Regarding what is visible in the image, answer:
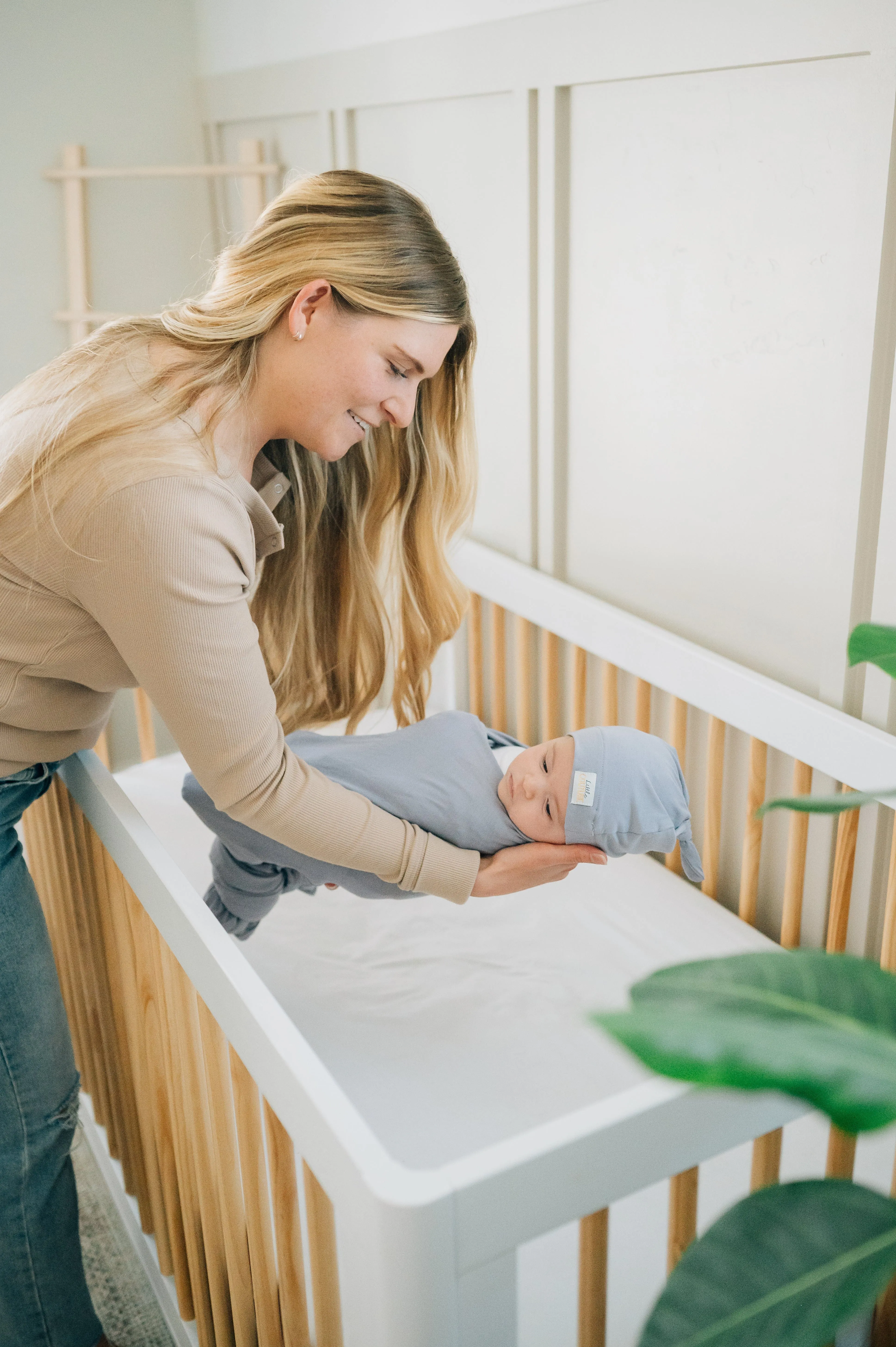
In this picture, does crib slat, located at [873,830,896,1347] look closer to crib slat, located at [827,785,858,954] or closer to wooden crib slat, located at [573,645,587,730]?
crib slat, located at [827,785,858,954]

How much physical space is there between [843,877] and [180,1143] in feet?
2.65

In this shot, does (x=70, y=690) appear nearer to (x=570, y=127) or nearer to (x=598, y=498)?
(x=598, y=498)

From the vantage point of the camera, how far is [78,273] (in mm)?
2449

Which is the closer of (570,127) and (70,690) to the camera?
(70,690)

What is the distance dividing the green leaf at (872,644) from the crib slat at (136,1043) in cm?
78

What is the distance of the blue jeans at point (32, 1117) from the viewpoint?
43.1 inches

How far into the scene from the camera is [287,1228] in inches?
33.3

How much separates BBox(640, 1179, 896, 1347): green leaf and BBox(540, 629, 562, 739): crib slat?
137 cm

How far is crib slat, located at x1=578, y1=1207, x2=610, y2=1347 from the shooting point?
0.77m

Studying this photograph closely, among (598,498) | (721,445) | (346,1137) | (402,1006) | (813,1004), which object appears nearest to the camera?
(813,1004)

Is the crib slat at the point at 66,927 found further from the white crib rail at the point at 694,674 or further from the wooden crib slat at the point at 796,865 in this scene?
the wooden crib slat at the point at 796,865

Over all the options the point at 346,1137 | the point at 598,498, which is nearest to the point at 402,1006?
the point at 346,1137

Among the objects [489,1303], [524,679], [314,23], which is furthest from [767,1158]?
[314,23]

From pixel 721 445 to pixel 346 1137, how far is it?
1075 millimetres
